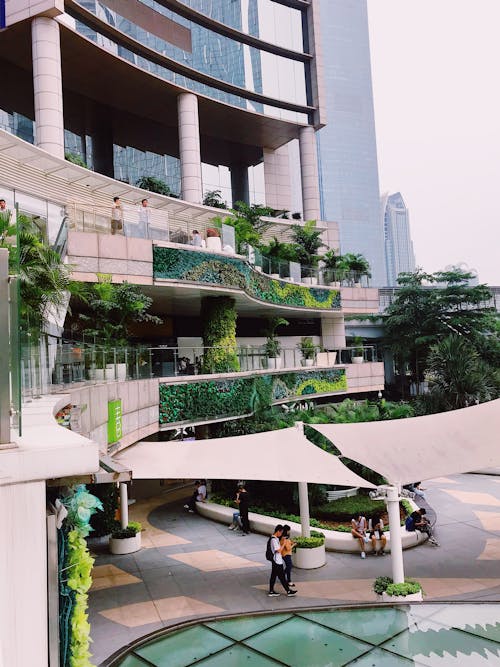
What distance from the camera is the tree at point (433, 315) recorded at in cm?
4141

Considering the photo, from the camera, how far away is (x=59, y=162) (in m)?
20.6

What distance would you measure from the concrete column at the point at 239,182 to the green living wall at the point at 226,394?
16425 mm

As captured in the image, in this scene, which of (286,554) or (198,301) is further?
(198,301)

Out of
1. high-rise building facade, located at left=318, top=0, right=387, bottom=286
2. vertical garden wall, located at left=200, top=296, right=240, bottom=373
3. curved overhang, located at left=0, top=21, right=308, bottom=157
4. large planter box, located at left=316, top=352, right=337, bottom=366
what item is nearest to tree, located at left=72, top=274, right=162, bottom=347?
vertical garden wall, located at left=200, top=296, right=240, bottom=373

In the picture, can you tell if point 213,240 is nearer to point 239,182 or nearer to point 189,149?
point 189,149

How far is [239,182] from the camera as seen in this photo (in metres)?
41.8

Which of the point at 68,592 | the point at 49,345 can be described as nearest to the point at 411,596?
the point at 49,345

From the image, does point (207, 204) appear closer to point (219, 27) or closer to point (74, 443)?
point (219, 27)

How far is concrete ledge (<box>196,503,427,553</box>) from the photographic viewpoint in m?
15.0

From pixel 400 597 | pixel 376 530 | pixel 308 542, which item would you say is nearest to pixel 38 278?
pixel 308 542

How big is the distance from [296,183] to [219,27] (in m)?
80.1

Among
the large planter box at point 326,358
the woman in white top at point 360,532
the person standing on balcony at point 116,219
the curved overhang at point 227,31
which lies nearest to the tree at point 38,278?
the person standing on balcony at point 116,219

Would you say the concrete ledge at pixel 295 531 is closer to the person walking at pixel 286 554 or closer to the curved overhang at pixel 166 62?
the person walking at pixel 286 554

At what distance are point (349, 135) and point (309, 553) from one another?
148m
